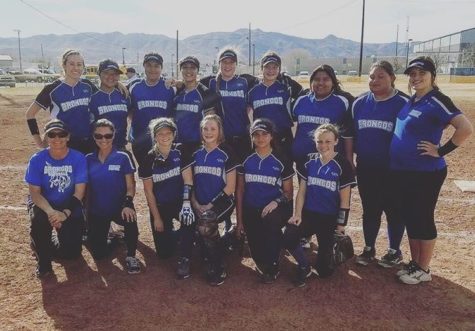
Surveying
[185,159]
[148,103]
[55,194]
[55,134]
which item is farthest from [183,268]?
[148,103]

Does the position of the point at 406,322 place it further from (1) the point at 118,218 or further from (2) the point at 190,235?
(1) the point at 118,218

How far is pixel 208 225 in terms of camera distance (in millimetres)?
4223

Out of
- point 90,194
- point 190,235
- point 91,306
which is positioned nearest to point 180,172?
point 190,235

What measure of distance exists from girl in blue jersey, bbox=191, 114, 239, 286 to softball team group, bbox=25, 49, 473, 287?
0.4 inches

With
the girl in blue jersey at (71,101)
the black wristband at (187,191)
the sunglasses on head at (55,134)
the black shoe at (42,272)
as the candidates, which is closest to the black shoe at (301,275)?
the black wristband at (187,191)

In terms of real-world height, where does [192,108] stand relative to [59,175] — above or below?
above

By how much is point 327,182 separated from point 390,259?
1073 mm

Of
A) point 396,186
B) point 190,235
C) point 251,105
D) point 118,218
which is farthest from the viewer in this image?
point 251,105

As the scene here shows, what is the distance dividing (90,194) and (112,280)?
3.17 ft

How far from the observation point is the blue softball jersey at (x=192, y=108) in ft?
17.1

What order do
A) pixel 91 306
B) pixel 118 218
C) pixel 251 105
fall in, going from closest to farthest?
pixel 91 306 → pixel 118 218 → pixel 251 105

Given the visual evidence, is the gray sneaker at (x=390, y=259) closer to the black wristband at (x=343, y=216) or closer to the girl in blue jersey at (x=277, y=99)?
the black wristband at (x=343, y=216)

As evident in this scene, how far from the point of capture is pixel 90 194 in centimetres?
461

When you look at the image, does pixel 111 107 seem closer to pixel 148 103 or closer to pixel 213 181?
pixel 148 103
